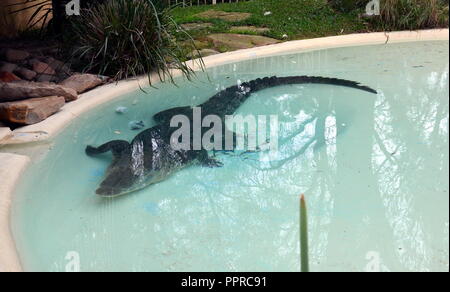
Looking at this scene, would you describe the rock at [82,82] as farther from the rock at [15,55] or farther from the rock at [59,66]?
the rock at [15,55]

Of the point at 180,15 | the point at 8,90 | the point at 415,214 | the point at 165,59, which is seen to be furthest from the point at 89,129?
the point at 180,15

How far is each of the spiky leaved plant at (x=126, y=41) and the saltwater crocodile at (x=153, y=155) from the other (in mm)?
759

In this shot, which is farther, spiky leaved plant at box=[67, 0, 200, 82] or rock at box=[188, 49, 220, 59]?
rock at box=[188, 49, 220, 59]

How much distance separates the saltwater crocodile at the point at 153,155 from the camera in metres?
2.96

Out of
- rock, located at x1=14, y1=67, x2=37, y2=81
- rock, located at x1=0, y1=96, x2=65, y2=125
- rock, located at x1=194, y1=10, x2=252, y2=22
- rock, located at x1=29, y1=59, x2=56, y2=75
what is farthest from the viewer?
rock, located at x1=194, y1=10, x2=252, y2=22

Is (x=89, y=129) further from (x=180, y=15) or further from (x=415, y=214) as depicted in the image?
(x=180, y=15)

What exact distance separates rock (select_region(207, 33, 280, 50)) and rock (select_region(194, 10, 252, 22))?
0.77 metres

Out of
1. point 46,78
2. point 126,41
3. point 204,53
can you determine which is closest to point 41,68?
point 46,78

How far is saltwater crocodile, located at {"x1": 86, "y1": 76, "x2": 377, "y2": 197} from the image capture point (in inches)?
116

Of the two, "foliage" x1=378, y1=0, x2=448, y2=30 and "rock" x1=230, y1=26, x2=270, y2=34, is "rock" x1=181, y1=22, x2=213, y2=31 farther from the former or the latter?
"foliage" x1=378, y1=0, x2=448, y2=30

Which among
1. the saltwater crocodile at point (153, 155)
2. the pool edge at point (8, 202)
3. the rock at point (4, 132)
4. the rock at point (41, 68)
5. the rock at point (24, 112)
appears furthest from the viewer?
the rock at point (41, 68)

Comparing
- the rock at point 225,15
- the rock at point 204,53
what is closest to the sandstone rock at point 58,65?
the rock at point 204,53

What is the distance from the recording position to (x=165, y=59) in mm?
→ 4992

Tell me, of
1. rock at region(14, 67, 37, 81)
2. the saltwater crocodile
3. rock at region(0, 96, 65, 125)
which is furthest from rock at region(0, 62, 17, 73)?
the saltwater crocodile
